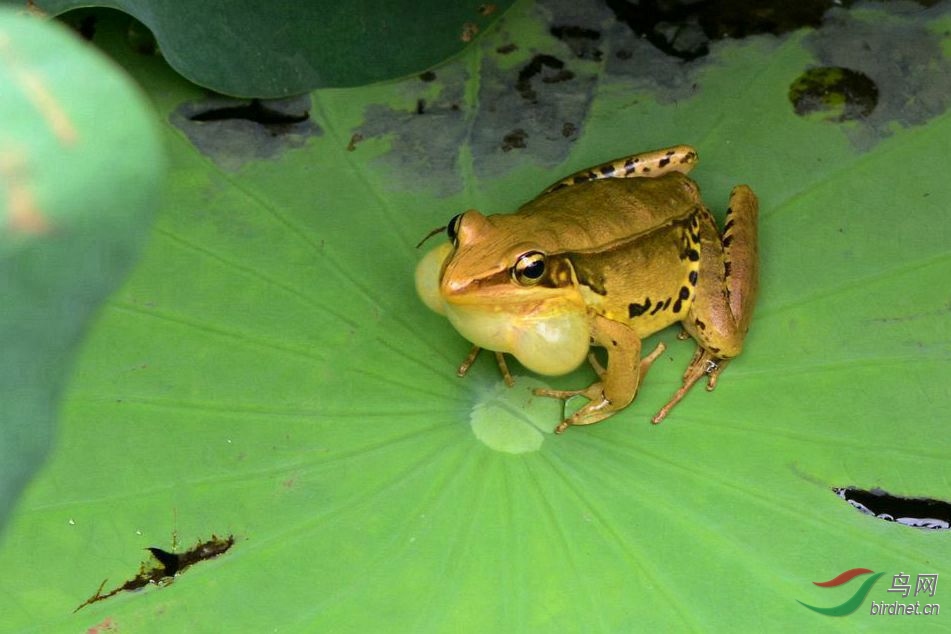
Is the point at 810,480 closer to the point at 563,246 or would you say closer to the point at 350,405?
the point at 563,246

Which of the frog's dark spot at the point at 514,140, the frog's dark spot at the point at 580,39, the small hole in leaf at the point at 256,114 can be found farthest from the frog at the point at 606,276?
the small hole in leaf at the point at 256,114

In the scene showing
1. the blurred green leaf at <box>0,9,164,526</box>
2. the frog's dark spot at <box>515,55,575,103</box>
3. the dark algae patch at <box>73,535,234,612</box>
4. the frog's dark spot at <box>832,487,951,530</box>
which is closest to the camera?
the blurred green leaf at <box>0,9,164,526</box>

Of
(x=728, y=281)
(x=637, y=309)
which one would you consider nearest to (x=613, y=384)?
(x=637, y=309)

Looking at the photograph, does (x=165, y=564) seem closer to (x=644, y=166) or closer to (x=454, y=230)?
(x=454, y=230)

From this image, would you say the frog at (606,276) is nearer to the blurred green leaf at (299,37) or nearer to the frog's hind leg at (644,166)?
the frog's hind leg at (644,166)

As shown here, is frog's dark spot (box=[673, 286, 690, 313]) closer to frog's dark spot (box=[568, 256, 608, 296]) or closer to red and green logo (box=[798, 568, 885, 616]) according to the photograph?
frog's dark spot (box=[568, 256, 608, 296])

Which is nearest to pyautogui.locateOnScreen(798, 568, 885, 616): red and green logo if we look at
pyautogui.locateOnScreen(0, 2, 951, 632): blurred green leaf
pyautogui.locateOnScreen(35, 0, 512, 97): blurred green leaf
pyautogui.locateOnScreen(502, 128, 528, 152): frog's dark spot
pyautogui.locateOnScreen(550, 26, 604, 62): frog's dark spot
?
pyautogui.locateOnScreen(0, 2, 951, 632): blurred green leaf
